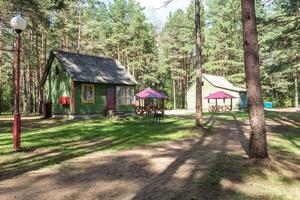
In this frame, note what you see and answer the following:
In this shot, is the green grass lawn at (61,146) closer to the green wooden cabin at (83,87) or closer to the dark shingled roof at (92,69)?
the green wooden cabin at (83,87)

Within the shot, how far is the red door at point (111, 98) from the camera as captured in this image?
28.0m

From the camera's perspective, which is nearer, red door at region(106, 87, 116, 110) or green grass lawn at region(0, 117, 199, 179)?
green grass lawn at region(0, 117, 199, 179)

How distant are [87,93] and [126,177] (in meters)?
20.0

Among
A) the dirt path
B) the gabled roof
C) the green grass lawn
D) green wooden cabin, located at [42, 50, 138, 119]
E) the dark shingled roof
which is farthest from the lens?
the gabled roof

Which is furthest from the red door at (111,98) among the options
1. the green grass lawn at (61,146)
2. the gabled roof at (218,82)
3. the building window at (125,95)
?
the gabled roof at (218,82)

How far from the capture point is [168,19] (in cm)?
5988

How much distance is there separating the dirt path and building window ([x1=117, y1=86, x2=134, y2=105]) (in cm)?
1843

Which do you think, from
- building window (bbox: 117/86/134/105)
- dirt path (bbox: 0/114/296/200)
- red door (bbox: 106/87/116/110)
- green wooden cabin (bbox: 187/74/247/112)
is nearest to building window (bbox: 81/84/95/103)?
red door (bbox: 106/87/116/110)

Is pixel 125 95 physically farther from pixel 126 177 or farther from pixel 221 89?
pixel 126 177

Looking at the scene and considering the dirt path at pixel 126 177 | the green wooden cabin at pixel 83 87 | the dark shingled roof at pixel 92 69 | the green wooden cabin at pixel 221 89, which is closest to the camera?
the dirt path at pixel 126 177

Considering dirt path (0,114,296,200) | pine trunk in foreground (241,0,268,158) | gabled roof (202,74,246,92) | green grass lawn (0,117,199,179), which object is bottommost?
dirt path (0,114,296,200)

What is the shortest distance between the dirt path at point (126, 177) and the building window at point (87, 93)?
16.2m

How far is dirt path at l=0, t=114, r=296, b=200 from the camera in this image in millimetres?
5879

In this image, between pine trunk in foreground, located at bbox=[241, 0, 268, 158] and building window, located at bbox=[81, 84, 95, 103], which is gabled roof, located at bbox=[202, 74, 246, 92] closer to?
building window, located at bbox=[81, 84, 95, 103]
